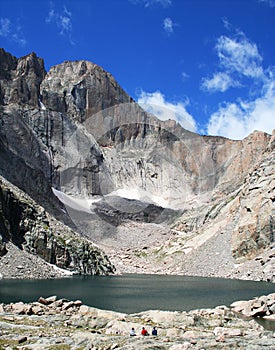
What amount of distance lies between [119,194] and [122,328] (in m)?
160

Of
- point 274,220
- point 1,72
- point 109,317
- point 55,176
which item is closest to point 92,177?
point 55,176

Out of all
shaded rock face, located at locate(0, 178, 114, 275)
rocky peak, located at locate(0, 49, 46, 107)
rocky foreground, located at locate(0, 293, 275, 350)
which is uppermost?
rocky peak, located at locate(0, 49, 46, 107)

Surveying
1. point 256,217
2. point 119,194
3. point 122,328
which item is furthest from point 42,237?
point 119,194

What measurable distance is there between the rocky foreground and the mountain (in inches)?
1384

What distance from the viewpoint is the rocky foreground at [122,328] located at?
21.7 meters

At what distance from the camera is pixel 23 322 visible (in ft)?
89.0

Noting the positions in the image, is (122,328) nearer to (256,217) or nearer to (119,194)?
(256,217)

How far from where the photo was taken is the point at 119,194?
7313 inches

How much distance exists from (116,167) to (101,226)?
59267mm

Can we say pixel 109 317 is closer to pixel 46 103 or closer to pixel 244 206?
pixel 244 206

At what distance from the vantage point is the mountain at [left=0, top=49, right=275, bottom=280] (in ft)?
292

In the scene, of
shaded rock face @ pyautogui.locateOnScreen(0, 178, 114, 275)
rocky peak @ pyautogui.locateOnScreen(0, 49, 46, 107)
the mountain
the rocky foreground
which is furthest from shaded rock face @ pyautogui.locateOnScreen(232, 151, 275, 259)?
rocky peak @ pyautogui.locateOnScreen(0, 49, 46, 107)

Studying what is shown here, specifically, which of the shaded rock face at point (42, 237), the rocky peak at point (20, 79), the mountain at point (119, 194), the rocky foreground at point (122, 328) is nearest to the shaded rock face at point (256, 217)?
the mountain at point (119, 194)

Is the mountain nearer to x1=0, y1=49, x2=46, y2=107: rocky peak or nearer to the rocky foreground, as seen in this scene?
x1=0, y1=49, x2=46, y2=107: rocky peak
